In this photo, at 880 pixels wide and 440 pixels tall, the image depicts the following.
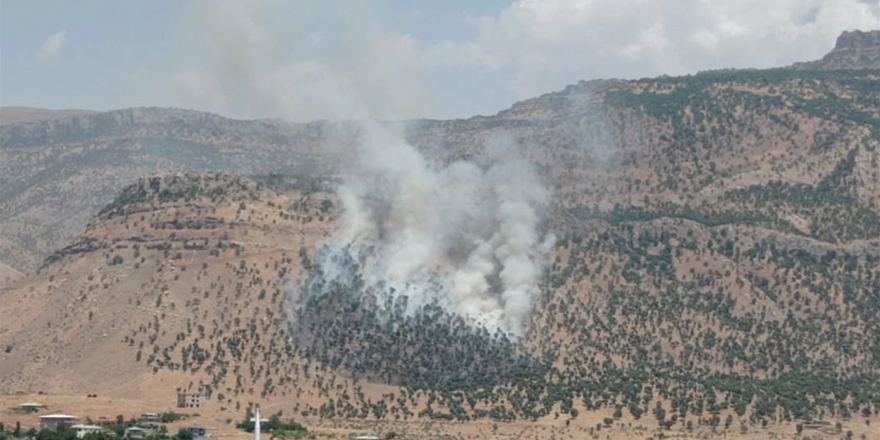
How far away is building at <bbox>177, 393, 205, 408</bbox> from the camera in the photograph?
153m

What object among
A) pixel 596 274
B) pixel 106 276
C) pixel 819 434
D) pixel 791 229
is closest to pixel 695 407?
pixel 819 434

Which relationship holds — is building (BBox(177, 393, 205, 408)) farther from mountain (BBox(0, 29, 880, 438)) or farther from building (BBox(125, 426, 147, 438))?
building (BBox(125, 426, 147, 438))

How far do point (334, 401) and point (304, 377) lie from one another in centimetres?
644

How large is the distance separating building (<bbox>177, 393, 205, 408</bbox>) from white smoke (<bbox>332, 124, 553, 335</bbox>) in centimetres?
3196

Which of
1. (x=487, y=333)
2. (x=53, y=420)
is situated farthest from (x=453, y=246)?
(x=53, y=420)

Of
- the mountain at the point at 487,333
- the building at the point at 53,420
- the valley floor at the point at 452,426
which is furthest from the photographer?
the mountain at the point at 487,333

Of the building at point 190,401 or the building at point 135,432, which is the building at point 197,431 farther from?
the building at point 190,401

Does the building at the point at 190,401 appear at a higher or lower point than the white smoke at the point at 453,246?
lower

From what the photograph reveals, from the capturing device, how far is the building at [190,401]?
152625 millimetres

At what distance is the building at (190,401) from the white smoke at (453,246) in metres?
32.0

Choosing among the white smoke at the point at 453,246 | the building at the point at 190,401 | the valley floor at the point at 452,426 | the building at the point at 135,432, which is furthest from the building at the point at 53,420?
the white smoke at the point at 453,246

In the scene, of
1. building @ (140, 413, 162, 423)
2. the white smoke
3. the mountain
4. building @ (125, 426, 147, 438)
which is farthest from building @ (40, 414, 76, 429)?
the white smoke

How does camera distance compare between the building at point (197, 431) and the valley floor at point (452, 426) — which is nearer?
the building at point (197, 431)

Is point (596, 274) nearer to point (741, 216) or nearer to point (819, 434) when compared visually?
point (741, 216)
